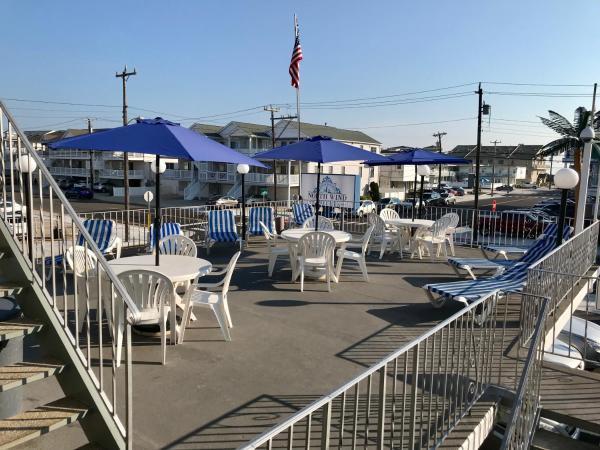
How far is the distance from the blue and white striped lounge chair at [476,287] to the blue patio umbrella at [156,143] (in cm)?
298

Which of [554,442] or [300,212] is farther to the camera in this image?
[300,212]

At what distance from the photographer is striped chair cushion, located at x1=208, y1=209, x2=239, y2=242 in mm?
9664

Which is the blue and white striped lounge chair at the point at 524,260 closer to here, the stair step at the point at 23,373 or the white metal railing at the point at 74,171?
the stair step at the point at 23,373

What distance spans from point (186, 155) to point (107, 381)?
2256 millimetres

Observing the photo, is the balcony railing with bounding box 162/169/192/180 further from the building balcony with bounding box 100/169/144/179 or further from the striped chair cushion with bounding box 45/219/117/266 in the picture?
the striped chair cushion with bounding box 45/219/117/266

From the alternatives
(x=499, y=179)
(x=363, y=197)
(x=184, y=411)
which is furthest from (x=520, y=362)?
(x=499, y=179)

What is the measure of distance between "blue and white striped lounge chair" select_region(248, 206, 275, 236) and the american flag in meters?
4.16

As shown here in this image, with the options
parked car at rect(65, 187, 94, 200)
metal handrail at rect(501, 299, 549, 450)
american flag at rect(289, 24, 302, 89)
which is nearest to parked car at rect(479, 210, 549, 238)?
american flag at rect(289, 24, 302, 89)

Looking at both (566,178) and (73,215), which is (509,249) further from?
(73,215)

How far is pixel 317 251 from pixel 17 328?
491 cm

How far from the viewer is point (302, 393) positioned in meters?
3.77

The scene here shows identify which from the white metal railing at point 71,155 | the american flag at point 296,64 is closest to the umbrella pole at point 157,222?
the american flag at point 296,64

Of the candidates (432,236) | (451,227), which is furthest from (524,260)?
(451,227)

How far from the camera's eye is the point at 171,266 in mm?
5262
